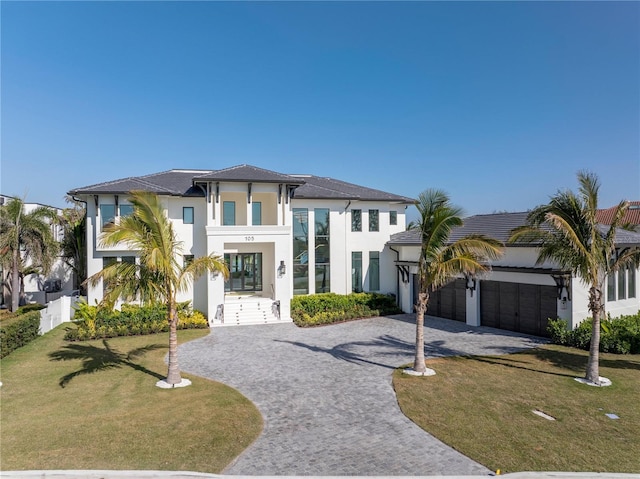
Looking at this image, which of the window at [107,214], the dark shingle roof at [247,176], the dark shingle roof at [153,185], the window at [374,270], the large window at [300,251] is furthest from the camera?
the window at [374,270]

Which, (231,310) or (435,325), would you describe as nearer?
(435,325)

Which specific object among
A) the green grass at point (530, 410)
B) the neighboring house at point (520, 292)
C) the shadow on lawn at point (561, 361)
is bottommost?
the shadow on lawn at point (561, 361)

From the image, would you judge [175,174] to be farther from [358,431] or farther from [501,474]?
[501,474]


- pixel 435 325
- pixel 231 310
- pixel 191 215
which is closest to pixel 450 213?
pixel 435 325

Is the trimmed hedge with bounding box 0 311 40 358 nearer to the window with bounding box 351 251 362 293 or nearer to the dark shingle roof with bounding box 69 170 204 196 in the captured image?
the dark shingle roof with bounding box 69 170 204 196

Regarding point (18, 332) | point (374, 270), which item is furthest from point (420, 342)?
point (18, 332)

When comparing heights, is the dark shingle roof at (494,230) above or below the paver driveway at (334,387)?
above

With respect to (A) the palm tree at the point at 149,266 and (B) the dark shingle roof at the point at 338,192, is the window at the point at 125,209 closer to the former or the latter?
(B) the dark shingle roof at the point at 338,192

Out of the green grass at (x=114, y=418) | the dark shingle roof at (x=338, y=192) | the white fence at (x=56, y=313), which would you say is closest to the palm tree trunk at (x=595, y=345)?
the green grass at (x=114, y=418)
